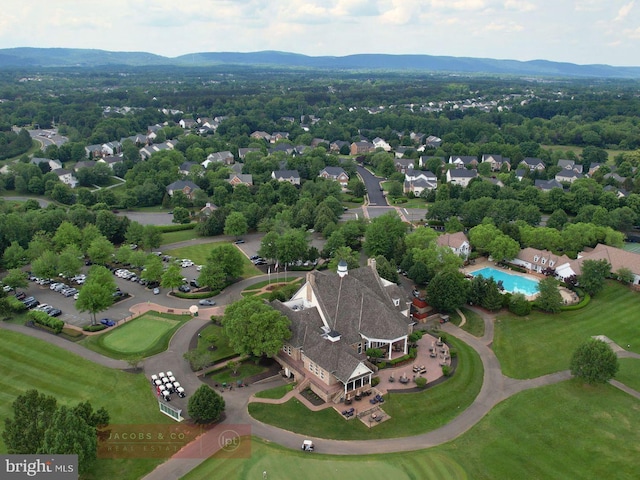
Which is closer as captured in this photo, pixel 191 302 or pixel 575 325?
pixel 575 325

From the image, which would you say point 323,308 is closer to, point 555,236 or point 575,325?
point 575,325

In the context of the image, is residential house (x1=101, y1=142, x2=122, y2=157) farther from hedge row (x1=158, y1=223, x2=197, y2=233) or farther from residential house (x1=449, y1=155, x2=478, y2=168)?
residential house (x1=449, y1=155, x2=478, y2=168)

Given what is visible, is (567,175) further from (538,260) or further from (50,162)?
(50,162)

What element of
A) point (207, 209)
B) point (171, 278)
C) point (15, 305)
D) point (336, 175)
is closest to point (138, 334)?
point (171, 278)

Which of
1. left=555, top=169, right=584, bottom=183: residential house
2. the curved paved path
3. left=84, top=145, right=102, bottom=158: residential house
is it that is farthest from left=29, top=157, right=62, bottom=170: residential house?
left=555, top=169, right=584, bottom=183: residential house

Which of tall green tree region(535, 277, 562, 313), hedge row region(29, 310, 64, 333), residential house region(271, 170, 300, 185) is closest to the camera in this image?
hedge row region(29, 310, 64, 333)

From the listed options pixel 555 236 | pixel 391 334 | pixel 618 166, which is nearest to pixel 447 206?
pixel 555 236
